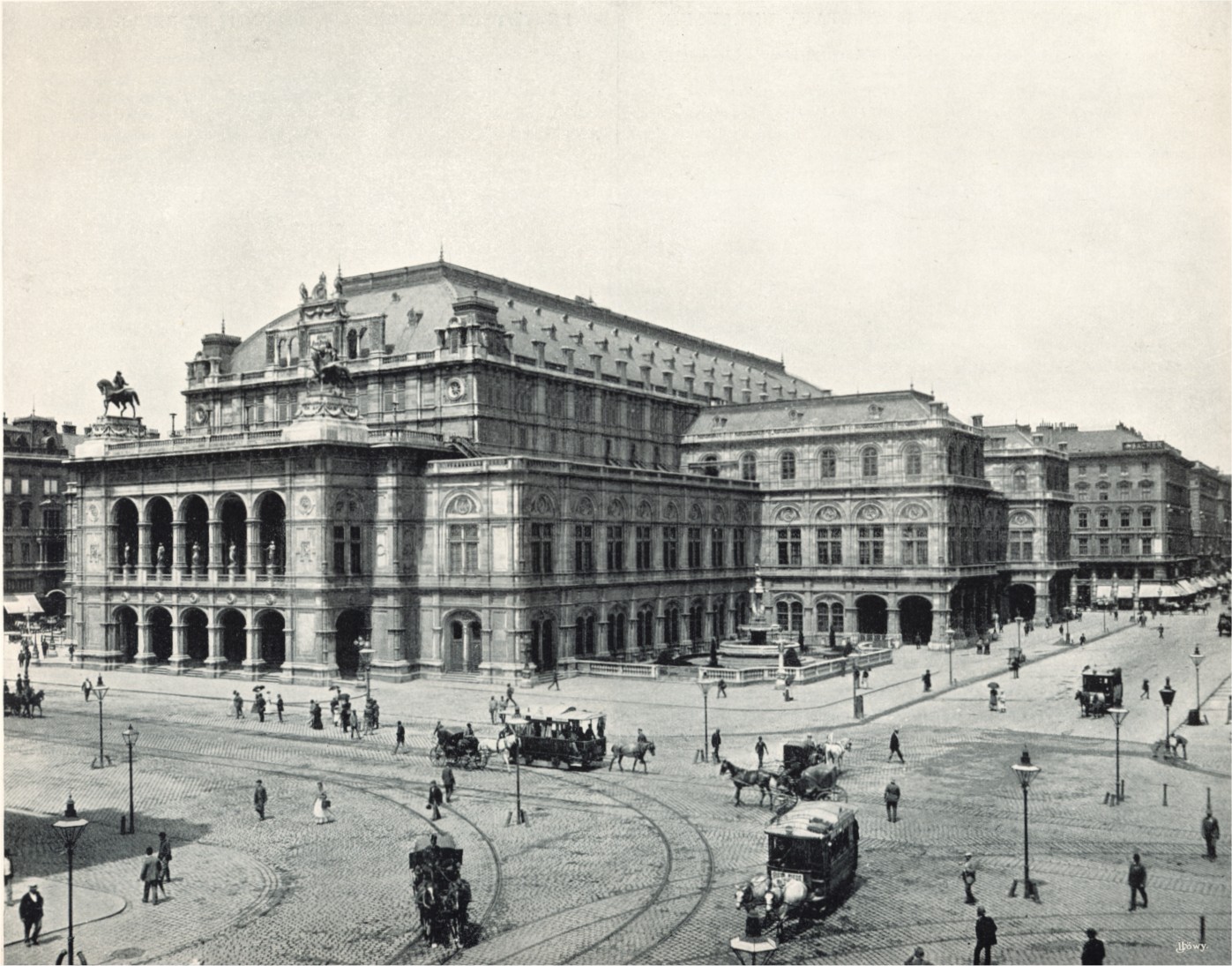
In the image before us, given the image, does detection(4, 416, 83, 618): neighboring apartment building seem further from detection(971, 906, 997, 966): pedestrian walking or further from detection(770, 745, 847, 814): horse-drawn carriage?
detection(971, 906, 997, 966): pedestrian walking

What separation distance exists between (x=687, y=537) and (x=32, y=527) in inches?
2314

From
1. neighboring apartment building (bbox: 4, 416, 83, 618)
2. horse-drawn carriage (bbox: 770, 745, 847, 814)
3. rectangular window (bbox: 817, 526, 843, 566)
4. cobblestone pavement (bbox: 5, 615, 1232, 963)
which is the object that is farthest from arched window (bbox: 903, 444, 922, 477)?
neighboring apartment building (bbox: 4, 416, 83, 618)

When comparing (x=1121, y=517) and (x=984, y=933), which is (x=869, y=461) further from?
(x=984, y=933)

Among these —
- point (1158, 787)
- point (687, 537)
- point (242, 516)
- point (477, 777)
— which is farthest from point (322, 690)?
point (1158, 787)

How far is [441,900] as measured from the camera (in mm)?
22281

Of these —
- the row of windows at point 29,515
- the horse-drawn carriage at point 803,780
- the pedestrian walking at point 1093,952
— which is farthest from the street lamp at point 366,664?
the row of windows at point 29,515

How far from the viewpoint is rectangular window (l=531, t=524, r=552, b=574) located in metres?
64.1

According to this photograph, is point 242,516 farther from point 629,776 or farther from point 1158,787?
point 1158,787

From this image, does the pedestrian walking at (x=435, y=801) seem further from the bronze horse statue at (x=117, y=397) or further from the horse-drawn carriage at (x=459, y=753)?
the bronze horse statue at (x=117, y=397)

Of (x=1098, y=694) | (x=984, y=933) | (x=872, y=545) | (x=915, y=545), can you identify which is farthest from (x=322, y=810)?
(x=872, y=545)

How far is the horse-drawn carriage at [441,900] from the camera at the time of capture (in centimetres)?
2228

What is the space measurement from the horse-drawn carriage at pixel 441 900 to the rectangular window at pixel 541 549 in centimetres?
4079

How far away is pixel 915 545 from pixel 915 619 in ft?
19.4

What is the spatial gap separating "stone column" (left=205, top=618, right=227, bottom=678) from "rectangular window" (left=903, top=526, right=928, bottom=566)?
150 ft
